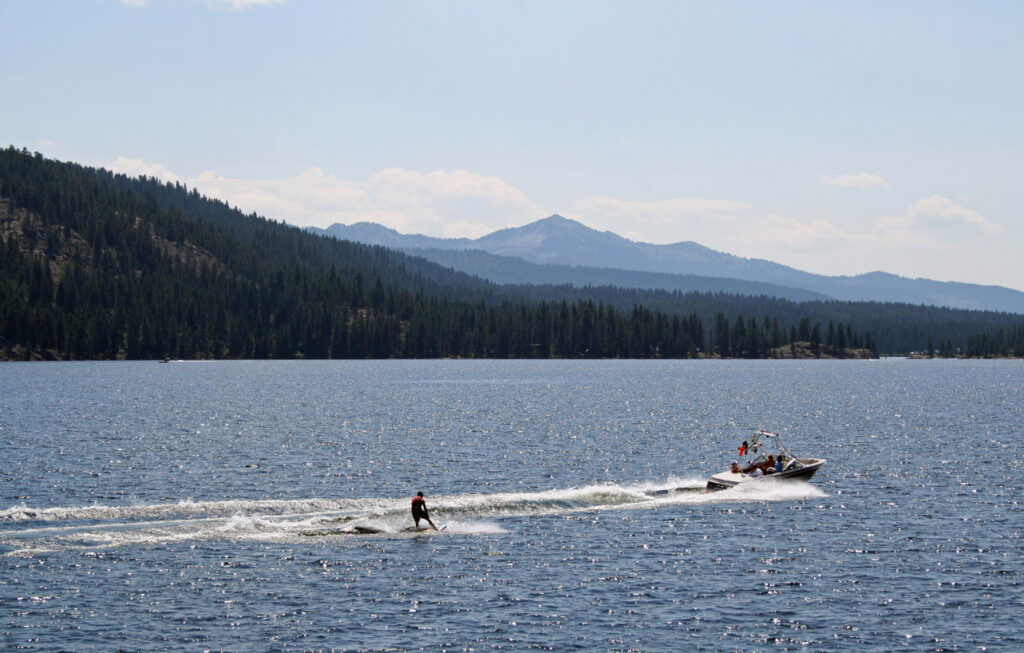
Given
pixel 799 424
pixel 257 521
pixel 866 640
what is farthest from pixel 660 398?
pixel 866 640

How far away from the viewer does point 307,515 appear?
169ft

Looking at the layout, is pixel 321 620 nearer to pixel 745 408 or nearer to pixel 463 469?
pixel 463 469

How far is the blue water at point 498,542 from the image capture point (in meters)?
32.7

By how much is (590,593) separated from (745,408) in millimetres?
101577

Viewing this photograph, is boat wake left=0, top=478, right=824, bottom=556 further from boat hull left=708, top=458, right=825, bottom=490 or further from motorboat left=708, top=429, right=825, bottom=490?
motorboat left=708, top=429, right=825, bottom=490

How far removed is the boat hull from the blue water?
763 mm

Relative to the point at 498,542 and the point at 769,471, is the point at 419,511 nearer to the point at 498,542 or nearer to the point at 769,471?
the point at 498,542

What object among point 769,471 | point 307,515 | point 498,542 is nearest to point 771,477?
point 769,471

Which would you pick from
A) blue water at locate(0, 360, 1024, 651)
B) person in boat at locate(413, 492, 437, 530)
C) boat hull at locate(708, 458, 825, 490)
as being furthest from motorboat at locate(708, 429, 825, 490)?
person in boat at locate(413, 492, 437, 530)

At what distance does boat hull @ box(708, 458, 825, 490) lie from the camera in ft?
199

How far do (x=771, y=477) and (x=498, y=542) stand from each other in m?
24.4

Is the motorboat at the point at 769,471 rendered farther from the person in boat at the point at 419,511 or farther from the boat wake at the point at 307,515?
the person in boat at the point at 419,511

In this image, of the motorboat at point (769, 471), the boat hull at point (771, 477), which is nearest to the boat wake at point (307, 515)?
the boat hull at point (771, 477)

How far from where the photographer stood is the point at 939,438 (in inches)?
3686
